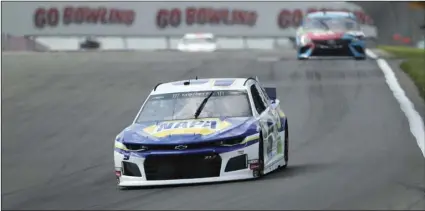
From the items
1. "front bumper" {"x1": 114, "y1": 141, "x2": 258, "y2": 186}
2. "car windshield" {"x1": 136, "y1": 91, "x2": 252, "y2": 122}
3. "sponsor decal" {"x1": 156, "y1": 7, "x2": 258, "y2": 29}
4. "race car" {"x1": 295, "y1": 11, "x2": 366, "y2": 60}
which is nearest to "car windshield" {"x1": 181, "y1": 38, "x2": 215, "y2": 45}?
"sponsor decal" {"x1": 156, "y1": 7, "x2": 258, "y2": 29}

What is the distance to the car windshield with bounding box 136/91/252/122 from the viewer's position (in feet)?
43.5

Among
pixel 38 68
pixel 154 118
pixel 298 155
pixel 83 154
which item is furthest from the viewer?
pixel 38 68

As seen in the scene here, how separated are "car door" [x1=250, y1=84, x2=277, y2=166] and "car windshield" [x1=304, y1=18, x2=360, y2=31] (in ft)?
65.6

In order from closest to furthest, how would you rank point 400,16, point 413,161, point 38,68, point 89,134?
point 413,161 < point 89,134 < point 38,68 < point 400,16

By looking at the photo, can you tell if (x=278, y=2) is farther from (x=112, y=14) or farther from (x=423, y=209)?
(x=423, y=209)

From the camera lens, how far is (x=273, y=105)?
47.4 ft

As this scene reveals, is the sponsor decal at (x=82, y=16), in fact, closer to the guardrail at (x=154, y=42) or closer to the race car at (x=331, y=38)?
the guardrail at (x=154, y=42)

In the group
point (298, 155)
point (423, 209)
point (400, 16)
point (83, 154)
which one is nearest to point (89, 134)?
point (83, 154)

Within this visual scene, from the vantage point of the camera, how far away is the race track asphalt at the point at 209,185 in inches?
451

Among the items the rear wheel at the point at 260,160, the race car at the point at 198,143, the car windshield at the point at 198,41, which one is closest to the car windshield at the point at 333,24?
the car windshield at the point at 198,41

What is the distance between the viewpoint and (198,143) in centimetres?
Result: 1218

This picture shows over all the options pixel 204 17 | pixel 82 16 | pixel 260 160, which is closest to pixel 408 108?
pixel 260 160

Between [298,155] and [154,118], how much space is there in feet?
9.44

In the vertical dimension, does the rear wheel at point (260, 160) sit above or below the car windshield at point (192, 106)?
below
